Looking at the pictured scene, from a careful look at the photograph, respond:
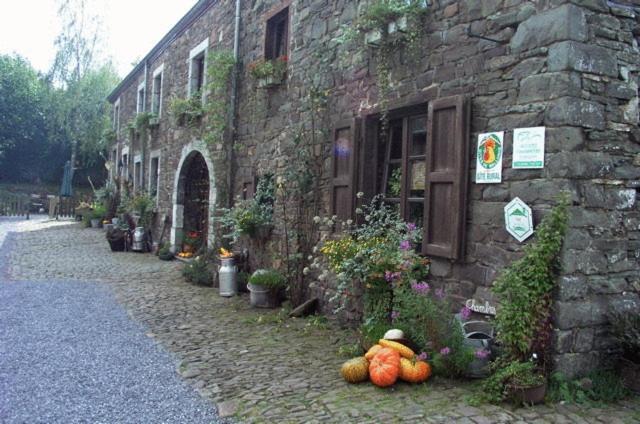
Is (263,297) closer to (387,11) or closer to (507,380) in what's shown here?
(387,11)

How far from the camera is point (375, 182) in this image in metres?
5.71

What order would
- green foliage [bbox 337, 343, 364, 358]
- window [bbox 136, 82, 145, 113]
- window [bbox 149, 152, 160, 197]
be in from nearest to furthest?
green foliage [bbox 337, 343, 364, 358]
window [bbox 149, 152, 160, 197]
window [bbox 136, 82, 145, 113]

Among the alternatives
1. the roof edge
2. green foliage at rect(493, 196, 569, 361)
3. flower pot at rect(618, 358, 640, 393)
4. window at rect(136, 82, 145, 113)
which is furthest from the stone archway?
flower pot at rect(618, 358, 640, 393)

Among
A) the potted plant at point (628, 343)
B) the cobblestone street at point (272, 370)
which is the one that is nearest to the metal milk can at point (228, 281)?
the cobblestone street at point (272, 370)

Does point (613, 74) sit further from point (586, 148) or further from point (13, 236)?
point (13, 236)

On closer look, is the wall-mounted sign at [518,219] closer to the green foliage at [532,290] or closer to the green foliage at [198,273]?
the green foliage at [532,290]

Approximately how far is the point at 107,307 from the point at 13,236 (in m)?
10.0

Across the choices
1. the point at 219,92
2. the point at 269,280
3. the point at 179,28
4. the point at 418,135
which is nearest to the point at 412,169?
the point at 418,135

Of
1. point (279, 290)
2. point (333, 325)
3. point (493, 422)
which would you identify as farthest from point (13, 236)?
point (493, 422)

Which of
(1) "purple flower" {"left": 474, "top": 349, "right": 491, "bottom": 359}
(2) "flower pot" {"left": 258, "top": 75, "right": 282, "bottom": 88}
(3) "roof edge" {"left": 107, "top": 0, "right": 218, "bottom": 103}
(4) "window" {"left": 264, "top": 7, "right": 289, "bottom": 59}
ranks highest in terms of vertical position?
(3) "roof edge" {"left": 107, "top": 0, "right": 218, "bottom": 103}

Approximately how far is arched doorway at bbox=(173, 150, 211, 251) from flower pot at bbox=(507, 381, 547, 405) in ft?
29.5

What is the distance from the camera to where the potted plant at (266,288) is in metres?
6.82

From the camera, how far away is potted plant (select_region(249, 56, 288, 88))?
7445 millimetres

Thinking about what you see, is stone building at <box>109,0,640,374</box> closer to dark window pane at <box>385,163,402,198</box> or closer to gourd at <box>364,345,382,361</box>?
dark window pane at <box>385,163,402,198</box>
